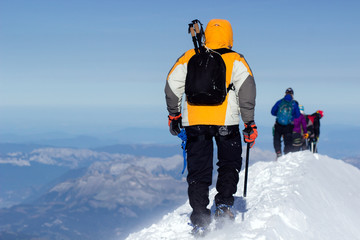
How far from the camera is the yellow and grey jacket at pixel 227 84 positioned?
15.9 ft

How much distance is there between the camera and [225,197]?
5266mm

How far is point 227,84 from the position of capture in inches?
193

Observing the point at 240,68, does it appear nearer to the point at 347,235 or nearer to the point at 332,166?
the point at 347,235

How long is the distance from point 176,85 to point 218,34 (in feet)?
3.39

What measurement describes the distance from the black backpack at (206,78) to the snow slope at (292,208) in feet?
6.50

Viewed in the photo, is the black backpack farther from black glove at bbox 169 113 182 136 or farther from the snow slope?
the snow slope

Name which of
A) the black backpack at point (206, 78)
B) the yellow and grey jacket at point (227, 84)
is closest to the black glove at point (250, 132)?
the yellow and grey jacket at point (227, 84)

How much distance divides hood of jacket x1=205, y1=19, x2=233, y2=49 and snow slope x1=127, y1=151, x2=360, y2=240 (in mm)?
2835

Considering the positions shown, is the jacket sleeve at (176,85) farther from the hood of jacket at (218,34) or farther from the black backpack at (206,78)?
the hood of jacket at (218,34)

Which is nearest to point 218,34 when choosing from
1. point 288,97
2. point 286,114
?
point 288,97

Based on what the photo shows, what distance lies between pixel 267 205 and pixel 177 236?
1.74 meters

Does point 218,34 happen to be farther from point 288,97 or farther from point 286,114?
point 286,114

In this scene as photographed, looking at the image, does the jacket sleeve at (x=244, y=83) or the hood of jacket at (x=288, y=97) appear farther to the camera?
the hood of jacket at (x=288, y=97)

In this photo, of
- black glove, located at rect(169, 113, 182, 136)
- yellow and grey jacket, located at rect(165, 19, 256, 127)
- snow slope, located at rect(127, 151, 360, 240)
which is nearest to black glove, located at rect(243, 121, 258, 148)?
yellow and grey jacket, located at rect(165, 19, 256, 127)
